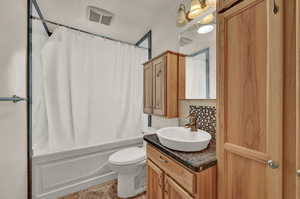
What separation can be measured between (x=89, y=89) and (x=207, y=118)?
165cm

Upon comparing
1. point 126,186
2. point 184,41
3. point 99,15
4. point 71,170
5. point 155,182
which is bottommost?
point 126,186

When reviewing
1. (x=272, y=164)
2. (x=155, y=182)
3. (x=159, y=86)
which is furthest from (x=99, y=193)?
(x=272, y=164)

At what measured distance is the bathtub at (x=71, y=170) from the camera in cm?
151

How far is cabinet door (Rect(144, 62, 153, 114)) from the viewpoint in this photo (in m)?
1.94

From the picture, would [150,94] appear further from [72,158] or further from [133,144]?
[72,158]

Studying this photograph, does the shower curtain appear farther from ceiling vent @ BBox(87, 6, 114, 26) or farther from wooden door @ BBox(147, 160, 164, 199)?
wooden door @ BBox(147, 160, 164, 199)

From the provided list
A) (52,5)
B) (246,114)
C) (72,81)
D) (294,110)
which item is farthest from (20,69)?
(294,110)

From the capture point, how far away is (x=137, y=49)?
2414 millimetres

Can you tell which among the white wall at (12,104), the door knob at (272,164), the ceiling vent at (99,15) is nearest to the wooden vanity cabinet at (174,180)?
the door knob at (272,164)

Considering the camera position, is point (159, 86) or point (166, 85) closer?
point (166, 85)

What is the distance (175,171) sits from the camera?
92 centimetres

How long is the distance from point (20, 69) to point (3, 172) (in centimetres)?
89

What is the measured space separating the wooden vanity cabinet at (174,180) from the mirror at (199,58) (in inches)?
26.6

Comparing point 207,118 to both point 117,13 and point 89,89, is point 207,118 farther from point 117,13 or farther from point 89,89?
point 117,13
